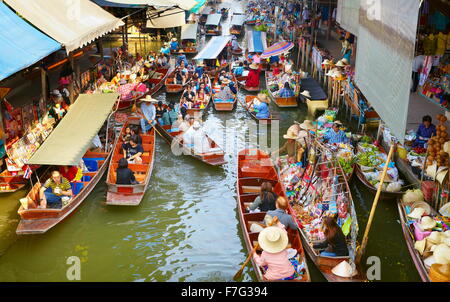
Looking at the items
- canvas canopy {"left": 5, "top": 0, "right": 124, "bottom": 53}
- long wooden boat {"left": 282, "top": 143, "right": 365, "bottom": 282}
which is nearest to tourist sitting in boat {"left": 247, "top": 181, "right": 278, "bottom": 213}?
long wooden boat {"left": 282, "top": 143, "right": 365, "bottom": 282}

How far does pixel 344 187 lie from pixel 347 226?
4.66 ft

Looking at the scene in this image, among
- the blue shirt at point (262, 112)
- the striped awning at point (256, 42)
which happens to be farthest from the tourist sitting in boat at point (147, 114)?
the striped awning at point (256, 42)

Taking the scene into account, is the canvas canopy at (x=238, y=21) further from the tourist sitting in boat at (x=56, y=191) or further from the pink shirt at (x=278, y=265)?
the pink shirt at (x=278, y=265)

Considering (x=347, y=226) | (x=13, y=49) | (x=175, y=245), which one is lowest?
(x=175, y=245)

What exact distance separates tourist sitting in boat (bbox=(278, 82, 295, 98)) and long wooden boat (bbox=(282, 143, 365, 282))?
6709 millimetres

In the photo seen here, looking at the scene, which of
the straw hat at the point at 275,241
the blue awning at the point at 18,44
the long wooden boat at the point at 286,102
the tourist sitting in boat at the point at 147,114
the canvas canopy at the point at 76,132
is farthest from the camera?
the long wooden boat at the point at 286,102

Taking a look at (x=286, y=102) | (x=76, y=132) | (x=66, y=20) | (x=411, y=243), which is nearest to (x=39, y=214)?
(x=76, y=132)

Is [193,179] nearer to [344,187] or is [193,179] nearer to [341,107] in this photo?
[344,187]

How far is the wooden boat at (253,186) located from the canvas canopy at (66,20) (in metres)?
5.30

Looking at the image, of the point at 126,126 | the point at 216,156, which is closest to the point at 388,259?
the point at 216,156

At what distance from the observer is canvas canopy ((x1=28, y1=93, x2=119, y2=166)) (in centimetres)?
951

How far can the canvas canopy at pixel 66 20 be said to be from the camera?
11.8 metres

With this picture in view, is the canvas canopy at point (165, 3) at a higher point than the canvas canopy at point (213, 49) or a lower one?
higher

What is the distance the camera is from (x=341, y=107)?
1705 cm
